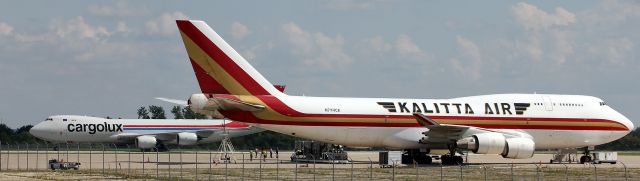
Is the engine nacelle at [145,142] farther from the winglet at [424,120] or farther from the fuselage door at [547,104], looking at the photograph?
the fuselage door at [547,104]

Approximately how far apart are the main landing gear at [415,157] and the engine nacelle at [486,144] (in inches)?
159

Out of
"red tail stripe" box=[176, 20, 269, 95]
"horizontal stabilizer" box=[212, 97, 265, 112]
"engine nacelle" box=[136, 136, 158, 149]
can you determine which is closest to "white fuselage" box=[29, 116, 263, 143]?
"engine nacelle" box=[136, 136, 158, 149]

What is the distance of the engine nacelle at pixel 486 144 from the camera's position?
5150 centimetres

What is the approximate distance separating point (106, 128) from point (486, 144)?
46.5 meters

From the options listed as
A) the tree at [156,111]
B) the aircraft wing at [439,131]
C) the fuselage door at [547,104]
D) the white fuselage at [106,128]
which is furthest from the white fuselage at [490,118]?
the tree at [156,111]

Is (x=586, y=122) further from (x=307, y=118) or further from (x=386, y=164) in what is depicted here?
(x=307, y=118)

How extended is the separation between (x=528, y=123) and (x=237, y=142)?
65187 millimetres

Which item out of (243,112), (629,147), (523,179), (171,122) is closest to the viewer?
(523,179)

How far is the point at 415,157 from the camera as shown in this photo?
55.6 meters

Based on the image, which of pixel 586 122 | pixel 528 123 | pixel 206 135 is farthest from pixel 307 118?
pixel 206 135

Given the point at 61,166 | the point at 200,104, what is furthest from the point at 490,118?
the point at 61,166

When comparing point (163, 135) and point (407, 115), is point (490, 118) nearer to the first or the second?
point (407, 115)

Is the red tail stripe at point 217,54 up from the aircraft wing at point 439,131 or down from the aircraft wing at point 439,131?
up

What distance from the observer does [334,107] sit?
51719mm
